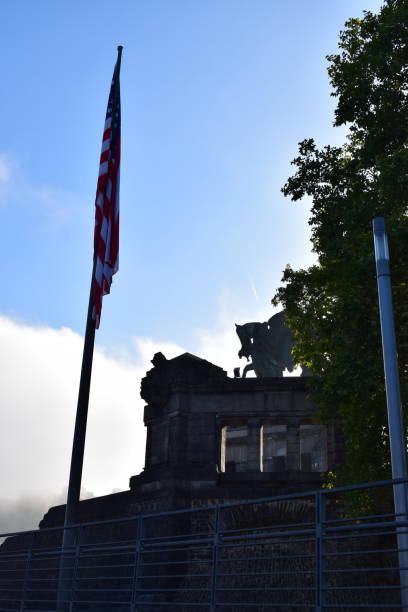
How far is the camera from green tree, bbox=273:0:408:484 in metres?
14.9

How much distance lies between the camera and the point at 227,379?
929 inches

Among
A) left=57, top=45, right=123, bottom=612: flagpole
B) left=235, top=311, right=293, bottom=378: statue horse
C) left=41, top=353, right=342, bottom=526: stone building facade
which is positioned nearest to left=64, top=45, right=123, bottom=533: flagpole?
left=57, top=45, right=123, bottom=612: flagpole

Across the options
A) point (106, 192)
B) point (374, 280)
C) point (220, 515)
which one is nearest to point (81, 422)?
point (220, 515)

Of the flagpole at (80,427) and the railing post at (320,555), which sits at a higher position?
the flagpole at (80,427)

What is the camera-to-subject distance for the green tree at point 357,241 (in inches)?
587

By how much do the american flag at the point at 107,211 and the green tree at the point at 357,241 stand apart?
503 centimetres

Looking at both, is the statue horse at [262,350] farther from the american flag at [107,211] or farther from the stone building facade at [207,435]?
the american flag at [107,211]

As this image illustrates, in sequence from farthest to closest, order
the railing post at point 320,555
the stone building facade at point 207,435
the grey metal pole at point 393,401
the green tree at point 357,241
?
the stone building facade at point 207,435 → the green tree at point 357,241 → the grey metal pole at point 393,401 → the railing post at point 320,555

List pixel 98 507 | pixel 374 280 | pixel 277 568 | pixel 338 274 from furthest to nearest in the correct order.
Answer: pixel 98 507 < pixel 277 568 < pixel 338 274 < pixel 374 280

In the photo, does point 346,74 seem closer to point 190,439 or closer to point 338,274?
point 338,274

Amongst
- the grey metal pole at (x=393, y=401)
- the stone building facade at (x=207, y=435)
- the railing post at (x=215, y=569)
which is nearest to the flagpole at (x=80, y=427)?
the railing post at (x=215, y=569)

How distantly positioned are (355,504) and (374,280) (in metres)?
5.14

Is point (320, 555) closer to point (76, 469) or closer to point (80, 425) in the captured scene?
point (76, 469)

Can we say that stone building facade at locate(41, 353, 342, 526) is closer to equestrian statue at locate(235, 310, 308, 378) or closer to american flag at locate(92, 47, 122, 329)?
equestrian statue at locate(235, 310, 308, 378)
